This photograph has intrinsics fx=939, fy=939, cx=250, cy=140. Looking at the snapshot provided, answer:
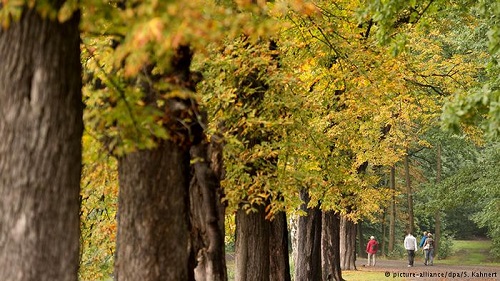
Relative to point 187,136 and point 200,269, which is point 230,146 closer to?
point 200,269

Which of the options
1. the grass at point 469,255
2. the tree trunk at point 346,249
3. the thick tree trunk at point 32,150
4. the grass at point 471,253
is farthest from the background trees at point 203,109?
the grass at point 471,253

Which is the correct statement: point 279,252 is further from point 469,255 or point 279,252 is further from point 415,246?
point 469,255

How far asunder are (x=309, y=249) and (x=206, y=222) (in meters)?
14.3

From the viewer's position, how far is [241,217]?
1669cm

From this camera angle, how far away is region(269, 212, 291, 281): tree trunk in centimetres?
1889

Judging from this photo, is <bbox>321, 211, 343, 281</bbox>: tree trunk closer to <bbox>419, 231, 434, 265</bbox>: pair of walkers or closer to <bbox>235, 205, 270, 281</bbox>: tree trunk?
<bbox>419, 231, 434, 265</bbox>: pair of walkers

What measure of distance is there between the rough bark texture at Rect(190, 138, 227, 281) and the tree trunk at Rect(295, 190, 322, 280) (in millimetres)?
13390

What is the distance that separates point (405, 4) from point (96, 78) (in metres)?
7.84

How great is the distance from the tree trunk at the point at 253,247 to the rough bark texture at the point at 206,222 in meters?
3.36

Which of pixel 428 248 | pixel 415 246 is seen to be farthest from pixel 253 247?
pixel 428 248

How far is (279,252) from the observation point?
18969 mm

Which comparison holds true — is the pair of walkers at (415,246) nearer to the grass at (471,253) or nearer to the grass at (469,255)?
the grass at (469,255)

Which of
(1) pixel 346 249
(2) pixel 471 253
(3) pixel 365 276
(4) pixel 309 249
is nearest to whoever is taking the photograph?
(4) pixel 309 249

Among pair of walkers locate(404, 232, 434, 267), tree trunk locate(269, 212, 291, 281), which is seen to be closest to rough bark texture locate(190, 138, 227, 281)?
tree trunk locate(269, 212, 291, 281)
